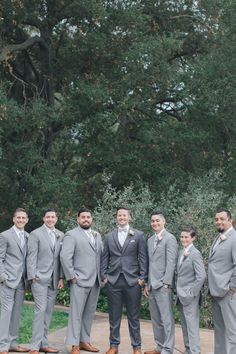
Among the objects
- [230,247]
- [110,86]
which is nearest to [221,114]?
[110,86]

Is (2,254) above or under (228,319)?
above

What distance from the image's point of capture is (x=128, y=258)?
341 inches

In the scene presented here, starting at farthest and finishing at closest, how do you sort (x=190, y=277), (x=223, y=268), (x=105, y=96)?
(x=105, y=96) → (x=190, y=277) → (x=223, y=268)

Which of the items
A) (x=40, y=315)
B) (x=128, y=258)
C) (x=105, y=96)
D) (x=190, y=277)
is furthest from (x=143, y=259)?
(x=105, y=96)

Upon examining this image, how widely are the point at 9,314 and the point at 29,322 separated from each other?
2.47 meters

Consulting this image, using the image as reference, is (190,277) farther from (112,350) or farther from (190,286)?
(112,350)

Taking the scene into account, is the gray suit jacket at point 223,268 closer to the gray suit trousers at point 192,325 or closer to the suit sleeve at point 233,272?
the suit sleeve at point 233,272

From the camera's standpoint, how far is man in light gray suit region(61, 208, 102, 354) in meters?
8.55

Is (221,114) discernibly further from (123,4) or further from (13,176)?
(13,176)

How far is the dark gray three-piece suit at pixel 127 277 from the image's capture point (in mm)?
8602

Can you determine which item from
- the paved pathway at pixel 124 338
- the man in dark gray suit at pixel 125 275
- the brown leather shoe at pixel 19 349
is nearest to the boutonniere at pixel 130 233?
the man in dark gray suit at pixel 125 275

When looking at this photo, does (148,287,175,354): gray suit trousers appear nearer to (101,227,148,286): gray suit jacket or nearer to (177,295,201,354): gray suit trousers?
(177,295,201,354): gray suit trousers

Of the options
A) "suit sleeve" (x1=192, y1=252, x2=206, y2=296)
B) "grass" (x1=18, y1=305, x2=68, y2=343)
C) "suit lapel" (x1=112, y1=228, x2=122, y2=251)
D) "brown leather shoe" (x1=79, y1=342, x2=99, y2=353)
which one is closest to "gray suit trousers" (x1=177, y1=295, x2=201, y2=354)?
"suit sleeve" (x1=192, y1=252, x2=206, y2=296)

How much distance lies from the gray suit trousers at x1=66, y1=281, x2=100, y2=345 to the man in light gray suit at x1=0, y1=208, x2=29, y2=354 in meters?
0.66
